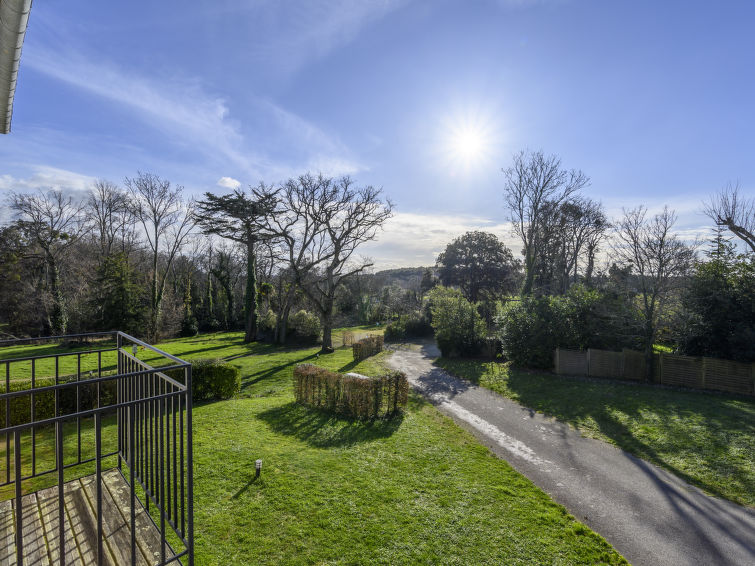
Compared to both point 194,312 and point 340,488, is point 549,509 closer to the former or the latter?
point 340,488

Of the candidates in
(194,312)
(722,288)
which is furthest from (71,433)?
(194,312)

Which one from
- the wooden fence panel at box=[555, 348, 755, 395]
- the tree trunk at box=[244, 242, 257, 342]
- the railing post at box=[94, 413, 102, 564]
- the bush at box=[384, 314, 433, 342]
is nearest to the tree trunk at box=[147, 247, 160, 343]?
the tree trunk at box=[244, 242, 257, 342]

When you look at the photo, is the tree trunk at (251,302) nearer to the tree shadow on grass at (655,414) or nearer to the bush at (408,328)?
the bush at (408,328)

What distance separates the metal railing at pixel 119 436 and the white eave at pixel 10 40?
2361 mm

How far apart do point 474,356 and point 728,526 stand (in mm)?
13590

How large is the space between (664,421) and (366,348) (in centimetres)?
1325

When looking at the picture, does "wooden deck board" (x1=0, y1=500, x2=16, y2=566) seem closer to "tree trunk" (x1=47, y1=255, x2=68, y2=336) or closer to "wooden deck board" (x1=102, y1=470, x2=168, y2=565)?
"wooden deck board" (x1=102, y1=470, x2=168, y2=565)

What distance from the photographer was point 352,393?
9016 millimetres

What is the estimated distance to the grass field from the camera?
403cm

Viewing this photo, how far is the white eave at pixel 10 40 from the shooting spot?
2158 millimetres

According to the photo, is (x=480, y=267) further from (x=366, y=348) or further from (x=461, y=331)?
(x=366, y=348)

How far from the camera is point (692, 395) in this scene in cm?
1109

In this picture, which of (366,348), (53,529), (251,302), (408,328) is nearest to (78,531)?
(53,529)

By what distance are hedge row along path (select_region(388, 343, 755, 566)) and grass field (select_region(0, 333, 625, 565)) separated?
0.47m
